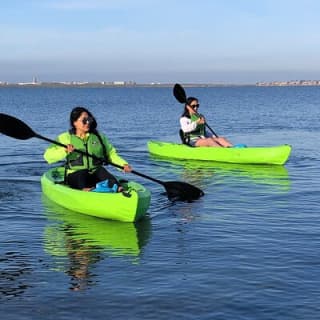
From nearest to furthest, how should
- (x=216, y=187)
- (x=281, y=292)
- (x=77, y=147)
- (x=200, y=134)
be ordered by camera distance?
(x=281, y=292) < (x=77, y=147) < (x=216, y=187) < (x=200, y=134)

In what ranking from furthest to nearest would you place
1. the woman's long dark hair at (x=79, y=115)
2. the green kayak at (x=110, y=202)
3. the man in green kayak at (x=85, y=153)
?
the man in green kayak at (x=85, y=153)
the woman's long dark hair at (x=79, y=115)
the green kayak at (x=110, y=202)

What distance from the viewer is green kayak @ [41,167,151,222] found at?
9.70 metres

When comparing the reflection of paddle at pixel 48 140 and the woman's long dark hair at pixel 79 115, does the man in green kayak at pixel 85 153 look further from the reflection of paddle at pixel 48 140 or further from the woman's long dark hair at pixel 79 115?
the reflection of paddle at pixel 48 140

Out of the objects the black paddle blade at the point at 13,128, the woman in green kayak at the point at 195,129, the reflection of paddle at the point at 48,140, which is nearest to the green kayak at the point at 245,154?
the woman in green kayak at the point at 195,129

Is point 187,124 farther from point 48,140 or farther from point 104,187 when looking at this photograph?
point 104,187

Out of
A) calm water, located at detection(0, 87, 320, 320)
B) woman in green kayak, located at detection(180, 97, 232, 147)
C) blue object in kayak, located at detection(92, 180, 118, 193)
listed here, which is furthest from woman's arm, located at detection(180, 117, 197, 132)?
blue object in kayak, located at detection(92, 180, 118, 193)

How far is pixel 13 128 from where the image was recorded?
11.2m

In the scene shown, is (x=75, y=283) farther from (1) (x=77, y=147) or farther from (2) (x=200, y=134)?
(2) (x=200, y=134)

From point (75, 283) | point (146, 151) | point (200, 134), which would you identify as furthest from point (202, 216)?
point (146, 151)

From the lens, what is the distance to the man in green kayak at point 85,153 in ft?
34.4

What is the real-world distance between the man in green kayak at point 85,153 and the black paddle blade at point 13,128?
2.71 feet

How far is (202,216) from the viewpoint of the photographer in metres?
10.5

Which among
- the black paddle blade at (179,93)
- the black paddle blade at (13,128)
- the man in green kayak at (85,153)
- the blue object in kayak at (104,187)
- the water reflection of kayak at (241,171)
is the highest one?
the black paddle blade at (179,93)

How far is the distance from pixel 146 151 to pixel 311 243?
41.7 ft
